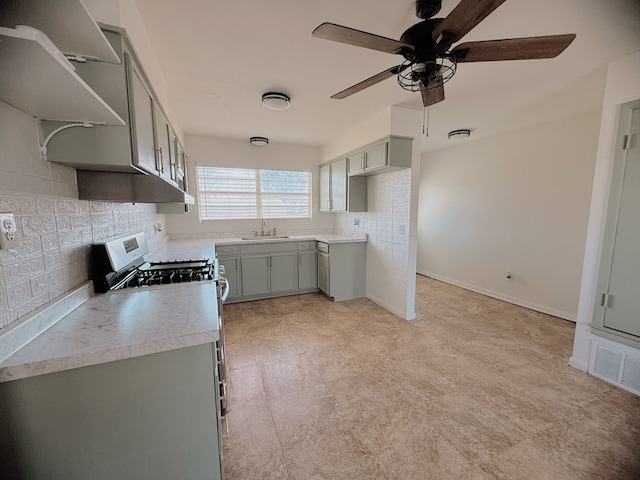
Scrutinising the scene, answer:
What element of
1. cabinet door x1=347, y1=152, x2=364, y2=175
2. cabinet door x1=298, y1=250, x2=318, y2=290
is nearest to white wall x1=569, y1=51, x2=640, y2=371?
cabinet door x1=347, y1=152, x2=364, y2=175

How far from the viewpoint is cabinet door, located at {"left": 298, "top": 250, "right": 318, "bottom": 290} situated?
4.03 metres

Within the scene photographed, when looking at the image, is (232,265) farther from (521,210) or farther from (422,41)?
(521,210)

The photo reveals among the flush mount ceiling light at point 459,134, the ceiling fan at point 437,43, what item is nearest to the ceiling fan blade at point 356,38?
the ceiling fan at point 437,43

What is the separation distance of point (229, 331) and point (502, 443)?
2492 millimetres

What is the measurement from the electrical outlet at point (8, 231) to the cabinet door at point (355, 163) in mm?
3084

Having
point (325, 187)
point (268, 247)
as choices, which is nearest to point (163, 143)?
point (268, 247)

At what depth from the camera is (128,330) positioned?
104cm

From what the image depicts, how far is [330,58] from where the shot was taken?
6.43 feet

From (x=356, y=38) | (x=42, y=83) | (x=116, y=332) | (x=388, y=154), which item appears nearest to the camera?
(x=42, y=83)

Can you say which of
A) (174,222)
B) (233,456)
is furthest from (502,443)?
(174,222)

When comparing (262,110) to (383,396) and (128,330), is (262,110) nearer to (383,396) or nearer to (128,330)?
(128,330)

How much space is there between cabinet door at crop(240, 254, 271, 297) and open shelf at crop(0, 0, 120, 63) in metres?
2.85

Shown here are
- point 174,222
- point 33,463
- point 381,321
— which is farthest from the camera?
point 174,222

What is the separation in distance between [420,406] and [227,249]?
2.87 m
